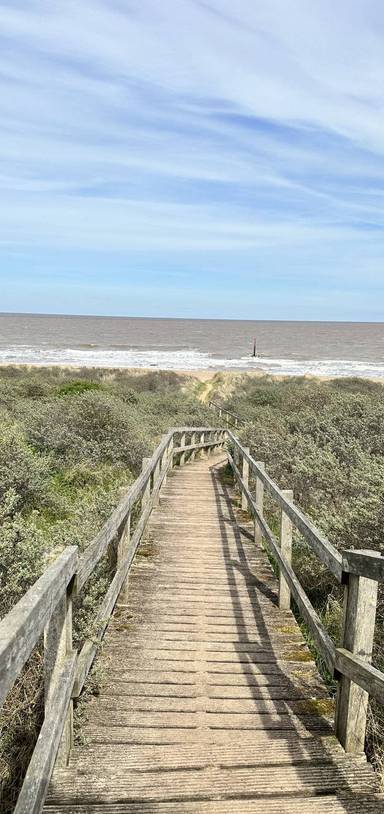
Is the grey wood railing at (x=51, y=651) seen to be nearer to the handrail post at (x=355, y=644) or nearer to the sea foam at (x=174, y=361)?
the handrail post at (x=355, y=644)

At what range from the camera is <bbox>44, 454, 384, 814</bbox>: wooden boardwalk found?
2959 mm

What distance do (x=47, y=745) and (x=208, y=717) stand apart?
1.41 metres

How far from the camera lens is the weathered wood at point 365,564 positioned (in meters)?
3.01

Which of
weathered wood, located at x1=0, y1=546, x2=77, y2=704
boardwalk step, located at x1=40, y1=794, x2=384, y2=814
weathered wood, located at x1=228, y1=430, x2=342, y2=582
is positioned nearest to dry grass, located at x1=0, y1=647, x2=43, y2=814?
boardwalk step, located at x1=40, y1=794, x2=384, y2=814

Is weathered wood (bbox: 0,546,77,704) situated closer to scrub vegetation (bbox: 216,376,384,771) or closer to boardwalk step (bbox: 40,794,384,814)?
boardwalk step (bbox: 40,794,384,814)

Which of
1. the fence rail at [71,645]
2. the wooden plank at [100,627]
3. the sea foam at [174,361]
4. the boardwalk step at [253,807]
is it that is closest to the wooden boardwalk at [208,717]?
the boardwalk step at [253,807]

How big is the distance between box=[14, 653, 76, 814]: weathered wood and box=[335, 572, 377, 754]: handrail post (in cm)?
150

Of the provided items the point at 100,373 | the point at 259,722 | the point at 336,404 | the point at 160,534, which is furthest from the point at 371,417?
the point at 100,373

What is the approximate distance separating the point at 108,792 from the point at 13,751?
30.5 inches

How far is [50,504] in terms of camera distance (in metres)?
10.1

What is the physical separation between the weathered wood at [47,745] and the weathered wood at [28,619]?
0.43 m

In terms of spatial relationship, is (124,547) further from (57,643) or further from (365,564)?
(365,564)

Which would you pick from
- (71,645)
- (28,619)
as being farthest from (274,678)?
(28,619)

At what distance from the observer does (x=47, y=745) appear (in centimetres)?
259
